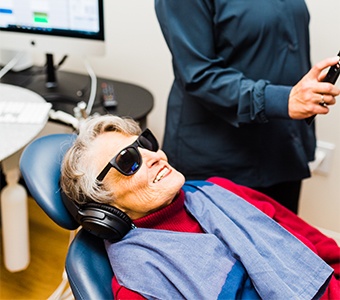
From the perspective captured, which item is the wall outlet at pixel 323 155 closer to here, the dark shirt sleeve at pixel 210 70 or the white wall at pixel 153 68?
the white wall at pixel 153 68

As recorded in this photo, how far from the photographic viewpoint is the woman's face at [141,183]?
1181 millimetres

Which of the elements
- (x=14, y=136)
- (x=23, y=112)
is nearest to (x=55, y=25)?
(x=23, y=112)

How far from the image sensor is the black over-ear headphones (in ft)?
3.62

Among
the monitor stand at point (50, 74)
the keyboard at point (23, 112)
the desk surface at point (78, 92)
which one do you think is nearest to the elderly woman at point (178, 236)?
the keyboard at point (23, 112)

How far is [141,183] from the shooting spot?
3.86 feet

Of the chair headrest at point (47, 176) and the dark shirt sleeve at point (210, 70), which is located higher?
the dark shirt sleeve at point (210, 70)

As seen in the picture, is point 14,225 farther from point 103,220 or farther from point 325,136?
point 325,136

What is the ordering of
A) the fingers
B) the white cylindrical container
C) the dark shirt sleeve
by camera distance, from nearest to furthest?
the fingers → the dark shirt sleeve → the white cylindrical container

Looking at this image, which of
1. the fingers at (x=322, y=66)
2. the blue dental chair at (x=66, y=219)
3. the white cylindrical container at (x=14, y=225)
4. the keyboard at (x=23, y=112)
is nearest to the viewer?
the blue dental chair at (x=66, y=219)

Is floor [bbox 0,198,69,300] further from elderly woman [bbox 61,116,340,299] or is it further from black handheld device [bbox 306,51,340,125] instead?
black handheld device [bbox 306,51,340,125]

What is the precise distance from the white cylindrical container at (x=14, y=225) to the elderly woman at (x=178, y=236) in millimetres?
649

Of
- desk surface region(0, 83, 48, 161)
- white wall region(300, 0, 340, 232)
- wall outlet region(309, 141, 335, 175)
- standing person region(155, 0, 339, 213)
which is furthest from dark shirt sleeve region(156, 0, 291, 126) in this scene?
wall outlet region(309, 141, 335, 175)

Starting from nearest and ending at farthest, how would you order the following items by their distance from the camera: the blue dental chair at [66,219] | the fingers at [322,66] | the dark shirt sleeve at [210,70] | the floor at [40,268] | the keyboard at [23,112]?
the blue dental chair at [66,219] < the fingers at [322,66] < the dark shirt sleeve at [210,70] < the keyboard at [23,112] < the floor at [40,268]

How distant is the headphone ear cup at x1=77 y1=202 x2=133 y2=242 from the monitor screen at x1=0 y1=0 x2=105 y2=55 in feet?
3.05
